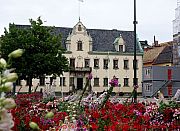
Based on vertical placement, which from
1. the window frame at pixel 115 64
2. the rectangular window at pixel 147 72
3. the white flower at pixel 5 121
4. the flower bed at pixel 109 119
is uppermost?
the window frame at pixel 115 64

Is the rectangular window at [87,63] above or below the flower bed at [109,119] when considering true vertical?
above

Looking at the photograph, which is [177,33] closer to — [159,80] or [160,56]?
[159,80]

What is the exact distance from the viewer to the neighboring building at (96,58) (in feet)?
182

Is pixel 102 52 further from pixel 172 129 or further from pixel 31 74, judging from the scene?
pixel 172 129

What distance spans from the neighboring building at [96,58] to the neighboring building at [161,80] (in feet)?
18.6

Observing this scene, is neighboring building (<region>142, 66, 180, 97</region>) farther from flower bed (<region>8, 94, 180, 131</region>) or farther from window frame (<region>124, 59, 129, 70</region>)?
flower bed (<region>8, 94, 180, 131</region>)

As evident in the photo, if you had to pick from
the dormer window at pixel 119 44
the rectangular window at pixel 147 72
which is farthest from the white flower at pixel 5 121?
the dormer window at pixel 119 44

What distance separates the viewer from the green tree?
107ft

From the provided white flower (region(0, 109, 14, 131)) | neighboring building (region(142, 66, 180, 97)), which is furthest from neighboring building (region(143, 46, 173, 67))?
white flower (region(0, 109, 14, 131))

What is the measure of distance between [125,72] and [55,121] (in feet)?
168

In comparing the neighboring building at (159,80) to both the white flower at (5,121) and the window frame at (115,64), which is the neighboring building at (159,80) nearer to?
the window frame at (115,64)

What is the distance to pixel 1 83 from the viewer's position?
1553mm

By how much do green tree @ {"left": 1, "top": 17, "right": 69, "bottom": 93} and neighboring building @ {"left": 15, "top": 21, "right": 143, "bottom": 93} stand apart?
20465mm

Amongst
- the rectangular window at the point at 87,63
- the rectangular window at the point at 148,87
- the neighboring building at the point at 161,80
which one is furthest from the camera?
the rectangular window at the point at 87,63
